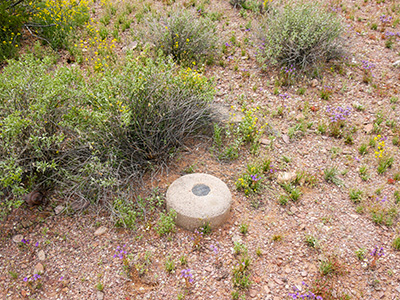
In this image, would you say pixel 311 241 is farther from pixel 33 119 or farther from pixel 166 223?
pixel 33 119

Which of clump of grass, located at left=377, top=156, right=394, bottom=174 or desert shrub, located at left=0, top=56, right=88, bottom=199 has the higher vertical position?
desert shrub, located at left=0, top=56, right=88, bottom=199

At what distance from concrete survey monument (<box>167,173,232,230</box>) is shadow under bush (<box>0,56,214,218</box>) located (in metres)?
0.66

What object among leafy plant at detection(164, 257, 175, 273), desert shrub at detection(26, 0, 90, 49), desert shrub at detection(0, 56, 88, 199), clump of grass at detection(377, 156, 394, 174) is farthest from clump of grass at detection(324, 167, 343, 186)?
desert shrub at detection(26, 0, 90, 49)

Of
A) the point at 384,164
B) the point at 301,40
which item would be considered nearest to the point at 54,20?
the point at 301,40

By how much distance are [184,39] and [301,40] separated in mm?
2247

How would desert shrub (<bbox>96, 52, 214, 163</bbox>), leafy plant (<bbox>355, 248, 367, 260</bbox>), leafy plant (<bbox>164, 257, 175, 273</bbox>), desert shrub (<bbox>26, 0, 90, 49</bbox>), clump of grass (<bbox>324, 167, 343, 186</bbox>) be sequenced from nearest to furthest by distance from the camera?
leafy plant (<bbox>164, 257, 175, 273</bbox>) → leafy plant (<bbox>355, 248, 367, 260</bbox>) → desert shrub (<bbox>96, 52, 214, 163</bbox>) → clump of grass (<bbox>324, 167, 343, 186</bbox>) → desert shrub (<bbox>26, 0, 90, 49</bbox>)

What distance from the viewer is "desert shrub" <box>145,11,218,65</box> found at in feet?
21.4

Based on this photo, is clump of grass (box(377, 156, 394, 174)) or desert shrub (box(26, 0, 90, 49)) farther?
desert shrub (box(26, 0, 90, 49))

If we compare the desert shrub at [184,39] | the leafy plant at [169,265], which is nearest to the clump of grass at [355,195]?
the leafy plant at [169,265]

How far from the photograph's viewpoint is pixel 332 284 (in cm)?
339

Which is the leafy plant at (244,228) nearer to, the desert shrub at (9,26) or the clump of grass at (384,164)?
the clump of grass at (384,164)

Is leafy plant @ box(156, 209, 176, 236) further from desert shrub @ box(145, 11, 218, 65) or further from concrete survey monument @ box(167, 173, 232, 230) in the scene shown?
desert shrub @ box(145, 11, 218, 65)

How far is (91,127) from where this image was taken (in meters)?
4.25

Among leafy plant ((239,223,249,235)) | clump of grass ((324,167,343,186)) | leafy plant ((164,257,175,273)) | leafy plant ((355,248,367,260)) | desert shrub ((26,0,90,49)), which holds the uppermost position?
desert shrub ((26,0,90,49))
